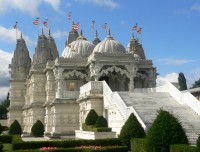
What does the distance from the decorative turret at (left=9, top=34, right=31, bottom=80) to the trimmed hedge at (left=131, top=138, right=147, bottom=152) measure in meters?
48.2

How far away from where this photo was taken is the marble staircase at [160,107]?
79.5 feet

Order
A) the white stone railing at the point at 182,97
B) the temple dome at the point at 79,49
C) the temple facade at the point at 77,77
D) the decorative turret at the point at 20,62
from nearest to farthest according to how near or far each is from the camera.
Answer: the white stone railing at the point at 182,97
the temple facade at the point at 77,77
the temple dome at the point at 79,49
the decorative turret at the point at 20,62

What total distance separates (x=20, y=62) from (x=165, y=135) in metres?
54.4

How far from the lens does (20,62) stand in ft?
220

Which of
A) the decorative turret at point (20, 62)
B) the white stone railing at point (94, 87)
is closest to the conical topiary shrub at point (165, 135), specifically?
the white stone railing at point (94, 87)

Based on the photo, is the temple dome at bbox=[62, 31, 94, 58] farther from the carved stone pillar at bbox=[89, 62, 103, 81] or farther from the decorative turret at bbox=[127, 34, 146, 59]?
the decorative turret at bbox=[127, 34, 146, 59]

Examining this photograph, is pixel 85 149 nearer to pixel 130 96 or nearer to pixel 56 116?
pixel 130 96

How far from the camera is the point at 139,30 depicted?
54.1 metres

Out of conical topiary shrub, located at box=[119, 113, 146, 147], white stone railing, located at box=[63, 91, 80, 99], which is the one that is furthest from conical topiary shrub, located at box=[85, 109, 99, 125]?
conical topiary shrub, located at box=[119, 113, 146, 147]

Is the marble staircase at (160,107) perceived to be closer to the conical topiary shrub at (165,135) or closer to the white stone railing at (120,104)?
the white stone railing at (120,104)

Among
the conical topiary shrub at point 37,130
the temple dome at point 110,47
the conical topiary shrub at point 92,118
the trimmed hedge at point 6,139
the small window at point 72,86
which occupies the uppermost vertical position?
the temple dome at point 110,47

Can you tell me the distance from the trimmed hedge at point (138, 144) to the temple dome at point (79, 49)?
26018mm

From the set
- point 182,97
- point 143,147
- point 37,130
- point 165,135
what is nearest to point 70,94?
point 37,130

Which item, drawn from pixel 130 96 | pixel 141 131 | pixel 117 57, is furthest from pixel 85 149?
pixel 117 57
